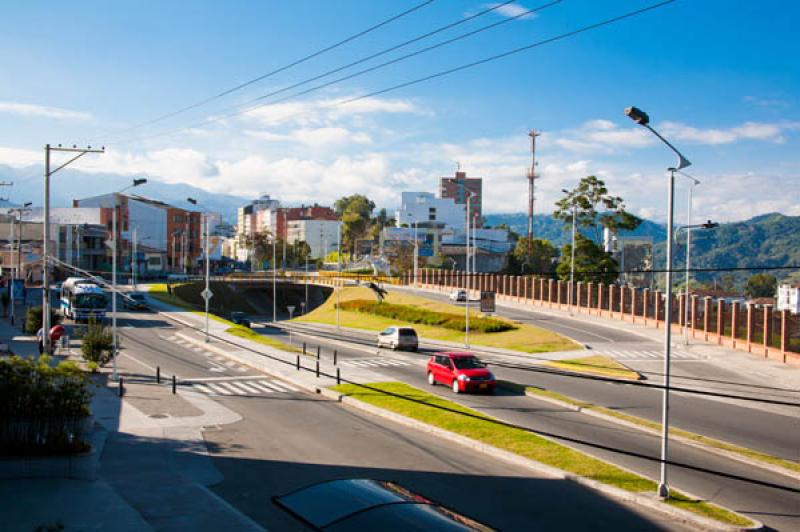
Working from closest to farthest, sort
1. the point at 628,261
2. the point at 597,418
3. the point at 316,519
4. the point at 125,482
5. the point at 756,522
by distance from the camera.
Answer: the point at 316,519
the point at 756,522
the point at 125,482
the point at 597,418
the point at 628,261

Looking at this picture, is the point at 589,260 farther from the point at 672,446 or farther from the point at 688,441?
the point at 672,446

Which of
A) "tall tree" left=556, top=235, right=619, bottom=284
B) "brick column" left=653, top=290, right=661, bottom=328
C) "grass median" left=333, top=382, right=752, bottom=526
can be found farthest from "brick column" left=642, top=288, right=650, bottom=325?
"grass median" left=333, top=382, right=752, bottom=526

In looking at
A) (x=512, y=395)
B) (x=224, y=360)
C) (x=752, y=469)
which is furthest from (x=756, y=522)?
(x=224, y=360)

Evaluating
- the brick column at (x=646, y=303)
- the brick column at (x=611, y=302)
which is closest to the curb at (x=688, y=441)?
the brick column at (x=646, y=303)

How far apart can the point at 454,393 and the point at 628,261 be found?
116211 millimetres

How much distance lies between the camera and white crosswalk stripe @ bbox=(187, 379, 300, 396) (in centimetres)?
2900

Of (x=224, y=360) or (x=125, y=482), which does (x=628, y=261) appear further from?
(x=125, y=482)

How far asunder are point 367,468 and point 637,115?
1038 centimetres

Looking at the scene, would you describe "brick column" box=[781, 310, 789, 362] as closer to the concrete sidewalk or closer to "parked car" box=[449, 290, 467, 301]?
the concrete sidewalk

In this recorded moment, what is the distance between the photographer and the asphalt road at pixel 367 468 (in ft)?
45.5

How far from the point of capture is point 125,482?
15.7 meters

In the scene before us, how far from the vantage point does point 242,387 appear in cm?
3028

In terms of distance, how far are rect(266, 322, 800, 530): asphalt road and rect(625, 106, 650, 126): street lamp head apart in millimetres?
6652

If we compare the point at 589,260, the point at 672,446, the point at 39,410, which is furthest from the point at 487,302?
the point at 39,410
